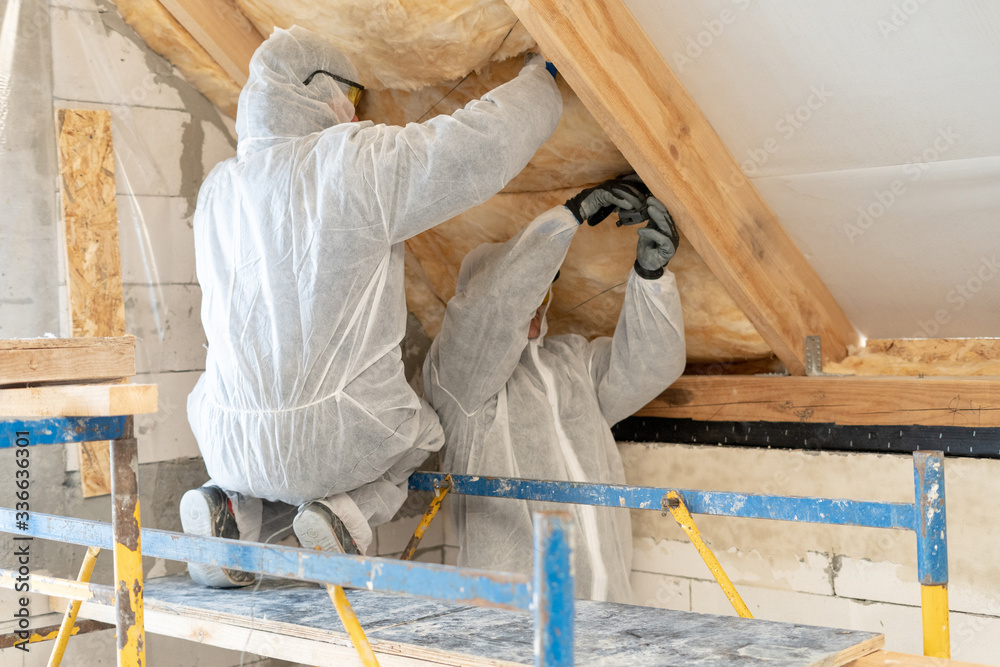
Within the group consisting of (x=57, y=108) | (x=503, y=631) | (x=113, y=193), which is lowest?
(x=503, y=631)

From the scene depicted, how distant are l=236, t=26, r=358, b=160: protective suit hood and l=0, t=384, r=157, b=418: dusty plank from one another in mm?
863

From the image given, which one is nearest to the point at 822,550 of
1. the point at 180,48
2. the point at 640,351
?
the point at 640,351

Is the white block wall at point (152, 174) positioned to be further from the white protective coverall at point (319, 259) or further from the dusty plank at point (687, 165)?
the dusty plank at point (687, 165)

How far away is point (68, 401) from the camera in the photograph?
1431 millimetres

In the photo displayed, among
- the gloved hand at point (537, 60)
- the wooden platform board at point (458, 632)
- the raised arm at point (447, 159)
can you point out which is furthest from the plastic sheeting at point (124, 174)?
the gloved hand at point (537, 60)

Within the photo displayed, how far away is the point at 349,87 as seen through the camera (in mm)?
2297

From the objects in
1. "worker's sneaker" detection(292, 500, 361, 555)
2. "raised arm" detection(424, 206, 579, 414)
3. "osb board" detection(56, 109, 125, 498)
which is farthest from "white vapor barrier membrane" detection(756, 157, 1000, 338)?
"osb board" detection(56, 109, 125, 498)

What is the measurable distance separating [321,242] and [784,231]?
4.19ft

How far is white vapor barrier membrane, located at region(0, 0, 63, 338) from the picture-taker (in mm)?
2330

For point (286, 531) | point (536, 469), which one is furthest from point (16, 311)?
point (536, 469)

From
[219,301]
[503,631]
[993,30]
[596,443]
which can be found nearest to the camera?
[993,30]

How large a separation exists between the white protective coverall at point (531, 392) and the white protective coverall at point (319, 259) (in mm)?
350

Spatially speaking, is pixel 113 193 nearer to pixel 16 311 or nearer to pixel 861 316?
pixel 16 311

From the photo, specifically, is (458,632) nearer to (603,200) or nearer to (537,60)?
(603,200)
